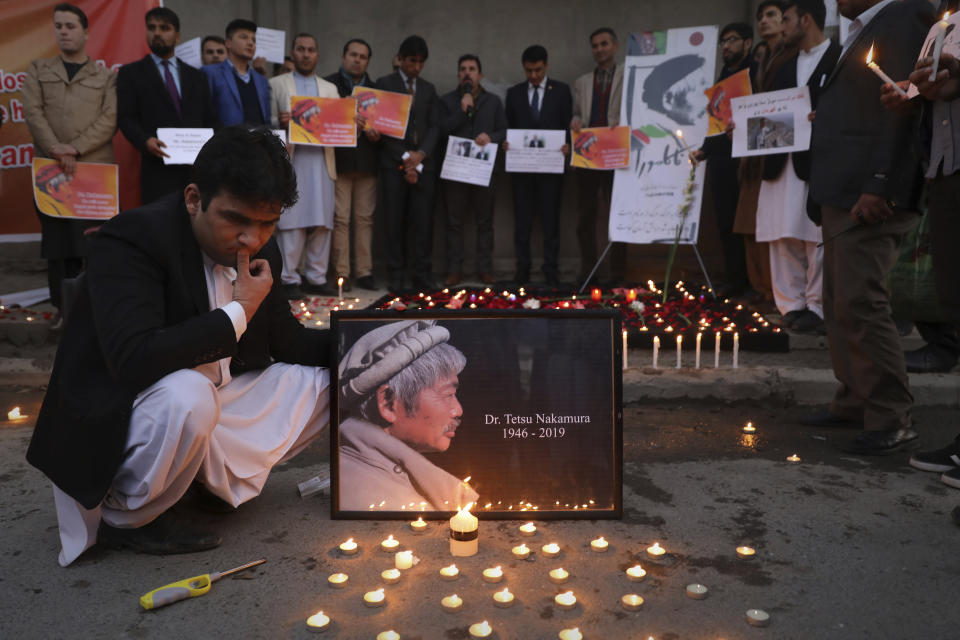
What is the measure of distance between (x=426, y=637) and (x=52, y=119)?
5.94m

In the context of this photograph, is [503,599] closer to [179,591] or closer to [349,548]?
[349,548]

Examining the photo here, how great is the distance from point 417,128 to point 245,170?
574cm

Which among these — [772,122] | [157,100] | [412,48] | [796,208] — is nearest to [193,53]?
[157,100]

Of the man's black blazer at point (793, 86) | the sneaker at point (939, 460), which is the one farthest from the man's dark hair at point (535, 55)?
the sneaker at point (939, 460)

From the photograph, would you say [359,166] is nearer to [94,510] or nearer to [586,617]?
[94,510]

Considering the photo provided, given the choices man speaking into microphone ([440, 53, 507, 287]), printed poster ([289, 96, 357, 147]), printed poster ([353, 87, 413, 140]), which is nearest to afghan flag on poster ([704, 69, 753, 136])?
man speaking into microphone ([440, 53, 507, 287])

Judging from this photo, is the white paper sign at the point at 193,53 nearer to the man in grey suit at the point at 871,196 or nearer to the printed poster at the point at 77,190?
the printed poster at the point at 77,190

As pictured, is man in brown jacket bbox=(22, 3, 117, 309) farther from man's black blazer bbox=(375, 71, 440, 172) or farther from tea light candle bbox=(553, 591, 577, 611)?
tea light candle bbox=(553, 591, 577, 611)

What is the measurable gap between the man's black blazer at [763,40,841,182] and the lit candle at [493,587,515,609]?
4822mm

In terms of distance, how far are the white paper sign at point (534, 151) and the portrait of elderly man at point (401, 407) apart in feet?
17.8

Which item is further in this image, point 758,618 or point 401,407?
point 401,407

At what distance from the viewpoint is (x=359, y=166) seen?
8.01 metres

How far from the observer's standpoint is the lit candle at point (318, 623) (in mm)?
2244

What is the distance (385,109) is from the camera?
771cm
